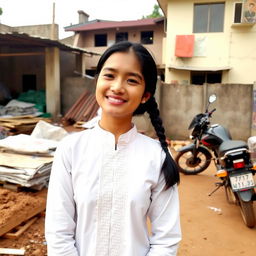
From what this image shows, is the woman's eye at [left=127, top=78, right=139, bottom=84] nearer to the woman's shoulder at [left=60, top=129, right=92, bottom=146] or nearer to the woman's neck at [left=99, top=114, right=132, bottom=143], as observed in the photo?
the woman's neck at [left=99, top=114, right=132, bottom=143]

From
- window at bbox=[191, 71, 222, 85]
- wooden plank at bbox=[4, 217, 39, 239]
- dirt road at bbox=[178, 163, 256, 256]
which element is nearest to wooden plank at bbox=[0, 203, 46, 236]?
wooden plank at bbox=[4, 217, 39, 239]

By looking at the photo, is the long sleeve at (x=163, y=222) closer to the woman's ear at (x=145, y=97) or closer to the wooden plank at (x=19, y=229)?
the woman's ear at (x=145, y=97)

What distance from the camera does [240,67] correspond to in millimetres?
11703

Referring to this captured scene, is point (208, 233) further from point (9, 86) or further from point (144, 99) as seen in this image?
point (9, 86)

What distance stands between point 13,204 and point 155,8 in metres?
24.4

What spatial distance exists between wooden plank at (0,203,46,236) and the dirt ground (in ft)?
0.31

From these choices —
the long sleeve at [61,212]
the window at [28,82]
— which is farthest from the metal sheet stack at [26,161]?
the window at [28,82]

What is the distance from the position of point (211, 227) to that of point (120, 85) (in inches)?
96.6

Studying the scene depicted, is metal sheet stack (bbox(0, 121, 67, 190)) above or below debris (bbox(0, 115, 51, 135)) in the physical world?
above

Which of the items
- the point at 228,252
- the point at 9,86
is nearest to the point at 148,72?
the point at 228,252

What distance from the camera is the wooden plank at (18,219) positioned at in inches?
97.4

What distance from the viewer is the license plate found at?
295 centimetres

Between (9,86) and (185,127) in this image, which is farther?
(9,86)

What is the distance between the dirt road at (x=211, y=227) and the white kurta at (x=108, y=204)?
155 cm
